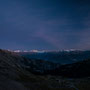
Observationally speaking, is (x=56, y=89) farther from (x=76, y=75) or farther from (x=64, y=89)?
(x=76, y=75)

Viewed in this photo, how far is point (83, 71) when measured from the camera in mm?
187500

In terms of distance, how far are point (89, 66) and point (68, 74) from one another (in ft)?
89.7

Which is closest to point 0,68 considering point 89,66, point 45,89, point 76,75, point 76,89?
point 45,89

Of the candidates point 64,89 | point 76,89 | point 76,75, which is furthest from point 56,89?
point 76,75

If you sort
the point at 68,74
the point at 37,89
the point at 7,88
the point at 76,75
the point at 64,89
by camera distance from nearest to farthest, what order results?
the point at 7,88 < the point at 37,89 < the point at 64,89 < the point at 76,75 < the point at 68,74

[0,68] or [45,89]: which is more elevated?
[0,68]

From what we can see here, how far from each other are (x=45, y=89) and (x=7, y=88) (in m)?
19.9

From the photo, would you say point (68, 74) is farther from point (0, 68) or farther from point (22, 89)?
point (22, 89)

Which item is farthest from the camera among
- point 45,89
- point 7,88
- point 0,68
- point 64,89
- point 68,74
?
point 68,74

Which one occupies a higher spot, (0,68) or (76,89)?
(0,68)

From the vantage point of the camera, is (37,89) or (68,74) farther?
(68,74)

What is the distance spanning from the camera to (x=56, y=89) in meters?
79.1

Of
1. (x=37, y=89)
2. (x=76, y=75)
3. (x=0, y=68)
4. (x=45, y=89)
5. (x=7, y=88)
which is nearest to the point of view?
(x=7, y=88)

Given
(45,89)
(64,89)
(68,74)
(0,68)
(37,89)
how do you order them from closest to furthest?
(37,89) → (45,89) → (64,89) → (0,68) → (68,74)
